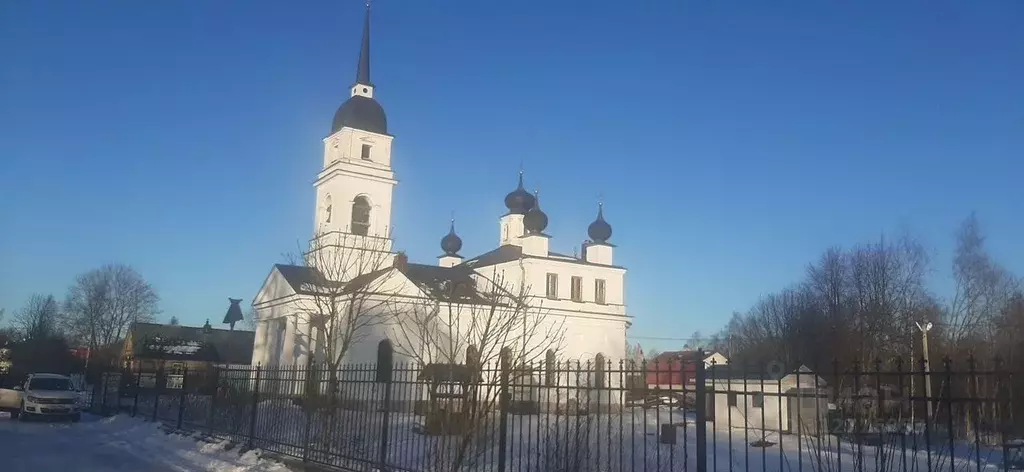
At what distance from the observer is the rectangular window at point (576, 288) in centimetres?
4809

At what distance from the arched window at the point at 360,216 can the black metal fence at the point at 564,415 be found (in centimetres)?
2031

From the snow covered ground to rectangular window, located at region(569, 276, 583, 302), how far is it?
94.1ft

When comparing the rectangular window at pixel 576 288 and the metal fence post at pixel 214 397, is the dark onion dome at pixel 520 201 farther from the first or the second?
the metal fence post at pixel 214 397

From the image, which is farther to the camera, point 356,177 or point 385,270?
point 356,177

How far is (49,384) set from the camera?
27328 mm

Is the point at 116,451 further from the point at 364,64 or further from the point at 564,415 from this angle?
the point at 364,64

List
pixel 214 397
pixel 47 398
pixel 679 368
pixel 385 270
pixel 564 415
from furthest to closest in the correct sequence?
pixel 385 270 < pixel 47 398 < pixel 214 397 < pixel 679 368 < pixel 564 415

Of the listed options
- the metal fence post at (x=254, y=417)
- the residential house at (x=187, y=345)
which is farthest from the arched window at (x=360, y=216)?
the metal fence post at (x=254, y=417)

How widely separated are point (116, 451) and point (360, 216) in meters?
25.4

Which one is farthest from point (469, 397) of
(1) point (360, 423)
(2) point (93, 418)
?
(2) point (93, 418)

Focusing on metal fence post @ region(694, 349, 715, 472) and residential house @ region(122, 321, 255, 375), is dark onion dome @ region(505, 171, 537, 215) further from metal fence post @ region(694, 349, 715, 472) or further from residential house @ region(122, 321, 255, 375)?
metal fence post @ region(694, 349, 715, 472)

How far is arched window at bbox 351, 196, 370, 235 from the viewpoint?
4184 cm

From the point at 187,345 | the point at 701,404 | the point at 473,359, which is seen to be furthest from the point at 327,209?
the point at 701,404

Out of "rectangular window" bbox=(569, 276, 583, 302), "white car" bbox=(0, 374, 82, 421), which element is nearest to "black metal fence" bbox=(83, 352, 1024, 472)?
"white car" bbox=(0, 374, 82, 421)
